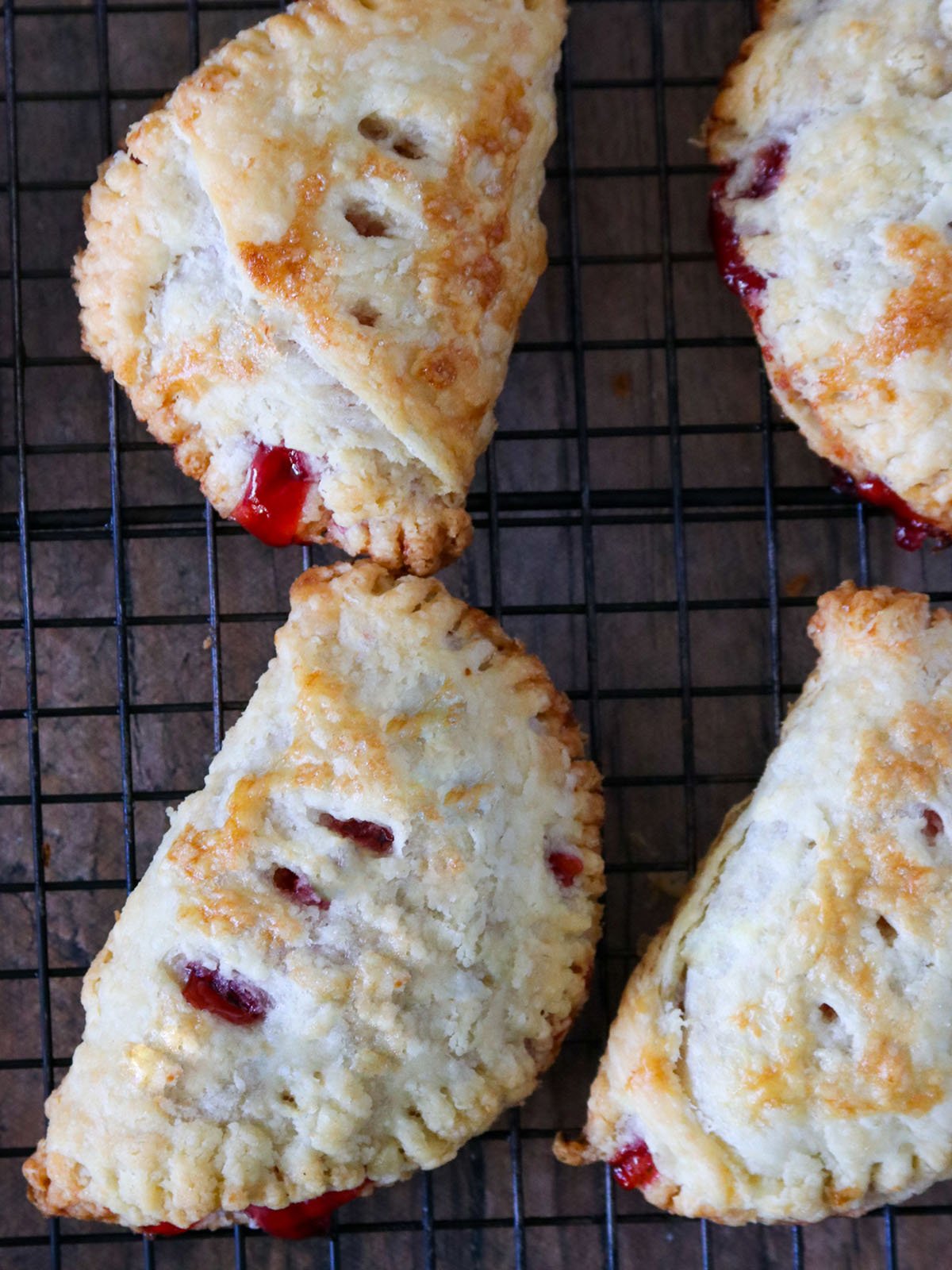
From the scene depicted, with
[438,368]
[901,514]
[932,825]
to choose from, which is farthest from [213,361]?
[932,825]

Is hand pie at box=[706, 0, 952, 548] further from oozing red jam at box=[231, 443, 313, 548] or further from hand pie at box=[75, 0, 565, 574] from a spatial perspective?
oozing red jam at box=[231, 443, 313, 548]

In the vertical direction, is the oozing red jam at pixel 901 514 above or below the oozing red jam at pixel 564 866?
above

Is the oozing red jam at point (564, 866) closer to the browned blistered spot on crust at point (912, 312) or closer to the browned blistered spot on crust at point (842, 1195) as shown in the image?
the browned blistered spot on crust at point (842, 1195)

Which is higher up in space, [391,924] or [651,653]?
[651,653]

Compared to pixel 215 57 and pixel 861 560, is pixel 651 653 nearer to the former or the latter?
pixel 861 560

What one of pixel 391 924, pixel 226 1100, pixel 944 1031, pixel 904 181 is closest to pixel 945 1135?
pixel 944 1031

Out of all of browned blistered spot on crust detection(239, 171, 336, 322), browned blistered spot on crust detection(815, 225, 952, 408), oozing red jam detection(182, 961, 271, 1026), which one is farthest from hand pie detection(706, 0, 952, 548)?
oozing red jam detection(182, 961, 271, 1026)

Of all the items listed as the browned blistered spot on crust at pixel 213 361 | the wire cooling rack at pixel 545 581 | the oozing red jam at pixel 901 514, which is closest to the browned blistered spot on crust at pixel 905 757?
the oozing red jam at pixel 901 514
